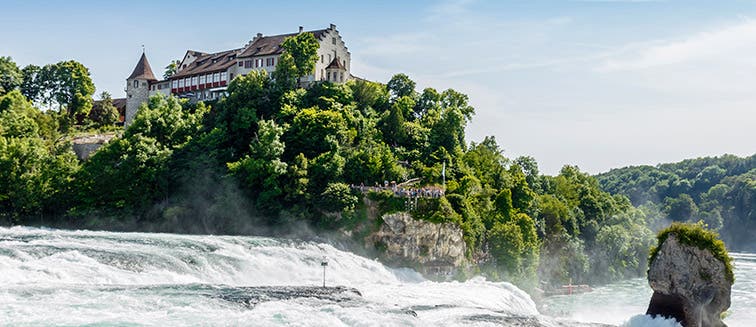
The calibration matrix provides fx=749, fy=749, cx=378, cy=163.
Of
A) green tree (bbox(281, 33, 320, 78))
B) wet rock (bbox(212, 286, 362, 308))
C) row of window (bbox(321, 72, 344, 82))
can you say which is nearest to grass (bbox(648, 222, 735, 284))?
wet rock (bbox(212, 286, 362, 308))

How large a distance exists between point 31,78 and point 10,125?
78.5 feet

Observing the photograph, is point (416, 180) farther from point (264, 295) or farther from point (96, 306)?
point (96, 306)

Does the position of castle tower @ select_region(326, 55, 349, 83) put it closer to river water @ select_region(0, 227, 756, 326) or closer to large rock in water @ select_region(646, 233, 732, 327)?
river water @ select_region(0, 227, 756, 326)

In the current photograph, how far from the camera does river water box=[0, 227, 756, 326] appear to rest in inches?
1121

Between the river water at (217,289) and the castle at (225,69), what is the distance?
37.1m

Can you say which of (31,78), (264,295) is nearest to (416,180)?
(264,295)

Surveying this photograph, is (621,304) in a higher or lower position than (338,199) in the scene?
lower

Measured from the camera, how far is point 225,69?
91562mm

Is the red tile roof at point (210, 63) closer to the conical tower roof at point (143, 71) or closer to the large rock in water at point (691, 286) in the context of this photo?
the conical tower roof at point (143, 71)

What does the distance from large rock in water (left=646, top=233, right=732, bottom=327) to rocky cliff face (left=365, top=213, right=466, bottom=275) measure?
19.3 metres

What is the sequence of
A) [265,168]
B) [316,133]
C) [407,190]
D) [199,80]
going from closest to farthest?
1. [407,190]
2. [265,168]
3. [316,133]
4. [199,80]

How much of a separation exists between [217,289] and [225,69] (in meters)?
59.2

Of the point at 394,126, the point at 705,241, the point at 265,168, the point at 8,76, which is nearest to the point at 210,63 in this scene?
the point at 8,76

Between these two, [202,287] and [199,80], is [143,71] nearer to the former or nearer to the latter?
[199,80]
